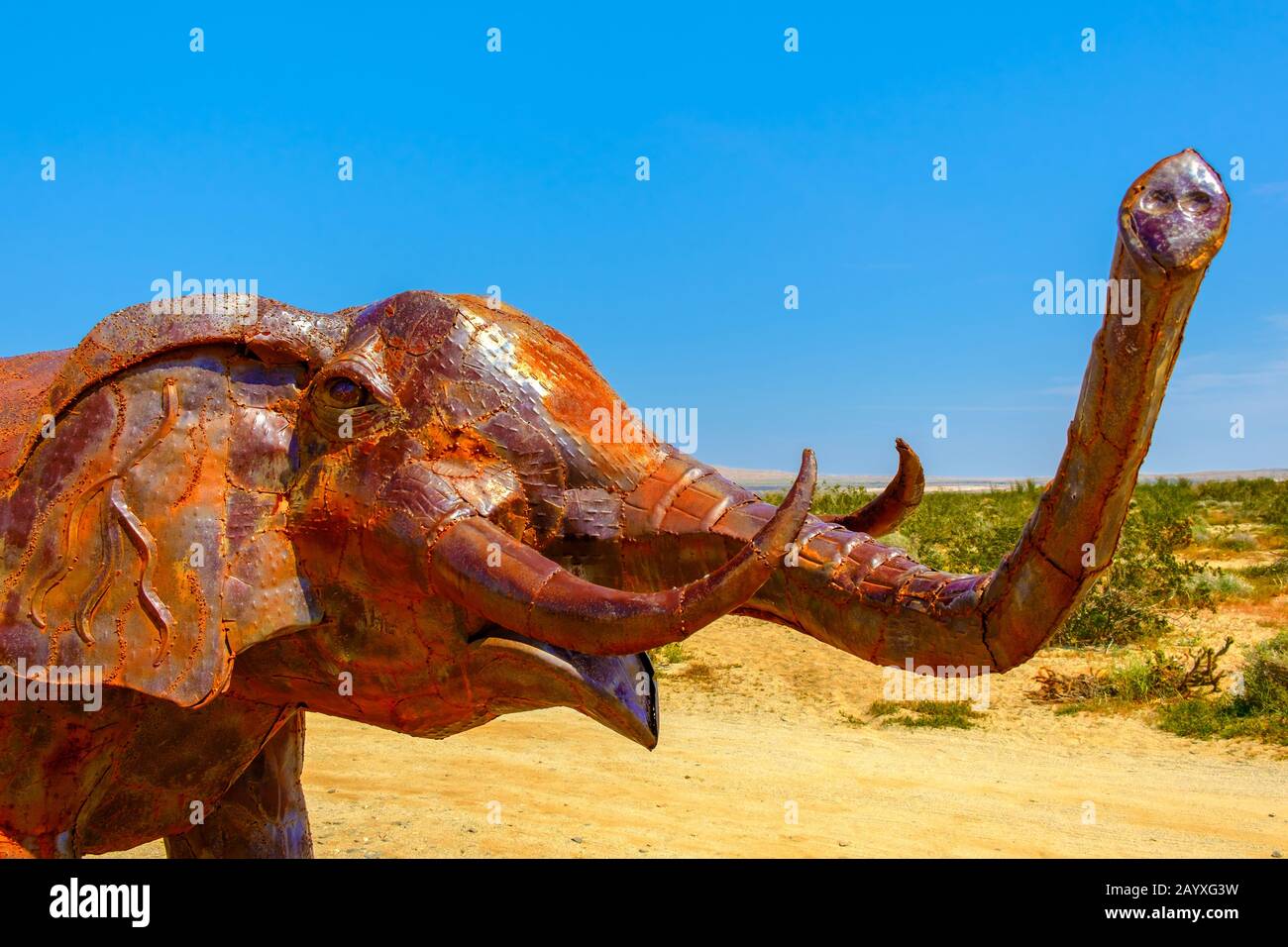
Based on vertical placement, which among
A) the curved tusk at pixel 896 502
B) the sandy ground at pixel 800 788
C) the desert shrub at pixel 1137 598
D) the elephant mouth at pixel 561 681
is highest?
the curved tusk at pixel 896 502

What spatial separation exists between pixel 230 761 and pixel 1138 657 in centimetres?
1233

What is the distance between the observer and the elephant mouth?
11.0 feet

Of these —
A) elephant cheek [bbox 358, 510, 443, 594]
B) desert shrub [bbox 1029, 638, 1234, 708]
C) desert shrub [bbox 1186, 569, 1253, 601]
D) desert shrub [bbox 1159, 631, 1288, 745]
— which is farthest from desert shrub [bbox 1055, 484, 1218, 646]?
elephant cheek [bbox 358, 510, 443, 594]

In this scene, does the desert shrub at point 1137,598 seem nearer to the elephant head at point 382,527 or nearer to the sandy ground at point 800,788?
the sandy ground at point 800,788

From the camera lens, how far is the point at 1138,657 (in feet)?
46.8

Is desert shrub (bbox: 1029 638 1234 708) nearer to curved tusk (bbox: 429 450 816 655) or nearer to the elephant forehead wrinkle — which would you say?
the elephant forehead wrinkle

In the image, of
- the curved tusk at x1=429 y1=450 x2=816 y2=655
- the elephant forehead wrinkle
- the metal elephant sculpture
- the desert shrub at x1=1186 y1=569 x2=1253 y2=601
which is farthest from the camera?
the desert shrub at x1=1186 y1=569 x2=1253 y2=601

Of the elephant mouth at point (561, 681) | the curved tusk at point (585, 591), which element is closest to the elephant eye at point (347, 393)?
the curved tusk at point (585, 591)

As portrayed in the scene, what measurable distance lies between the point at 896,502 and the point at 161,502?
6.90ft

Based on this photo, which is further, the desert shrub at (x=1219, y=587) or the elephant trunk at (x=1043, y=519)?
the desert shrub at (x=1219, y=587)

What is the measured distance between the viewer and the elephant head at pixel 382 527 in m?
3.16

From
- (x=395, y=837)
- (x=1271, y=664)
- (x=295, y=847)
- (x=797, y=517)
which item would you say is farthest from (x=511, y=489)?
(x=1271, y=664)

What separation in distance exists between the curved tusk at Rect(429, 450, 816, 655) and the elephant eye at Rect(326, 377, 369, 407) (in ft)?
1.82

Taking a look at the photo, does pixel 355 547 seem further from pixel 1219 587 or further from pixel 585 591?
pixel 1219 587
